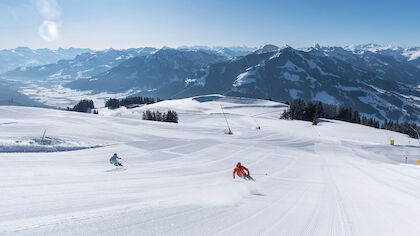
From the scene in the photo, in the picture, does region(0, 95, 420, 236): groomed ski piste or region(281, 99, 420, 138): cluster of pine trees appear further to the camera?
region(281, 99, 420, 138): cluster of pine trees

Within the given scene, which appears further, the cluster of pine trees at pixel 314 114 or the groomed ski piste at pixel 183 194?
the cluster of pine trees at pixel 314 114

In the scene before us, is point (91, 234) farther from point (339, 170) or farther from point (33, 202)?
point (339, 170)

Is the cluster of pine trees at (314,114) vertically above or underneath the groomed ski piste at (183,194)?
above

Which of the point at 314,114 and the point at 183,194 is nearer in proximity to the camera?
the point at 183,194

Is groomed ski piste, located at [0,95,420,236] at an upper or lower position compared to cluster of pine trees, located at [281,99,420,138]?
lower

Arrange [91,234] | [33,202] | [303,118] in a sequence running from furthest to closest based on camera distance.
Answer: [303,118] → [33,202] → [91,234]

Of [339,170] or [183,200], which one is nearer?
[183,200]

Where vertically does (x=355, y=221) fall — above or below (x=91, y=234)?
below

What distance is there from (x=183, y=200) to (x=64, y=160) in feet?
35.4

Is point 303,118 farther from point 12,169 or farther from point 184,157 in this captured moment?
point 12,169

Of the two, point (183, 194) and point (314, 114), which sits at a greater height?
point (314, 114)

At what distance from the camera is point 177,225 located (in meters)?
5.89

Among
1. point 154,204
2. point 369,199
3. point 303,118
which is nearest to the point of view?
point 154,204

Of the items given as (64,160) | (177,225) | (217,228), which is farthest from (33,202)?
(64,160)
